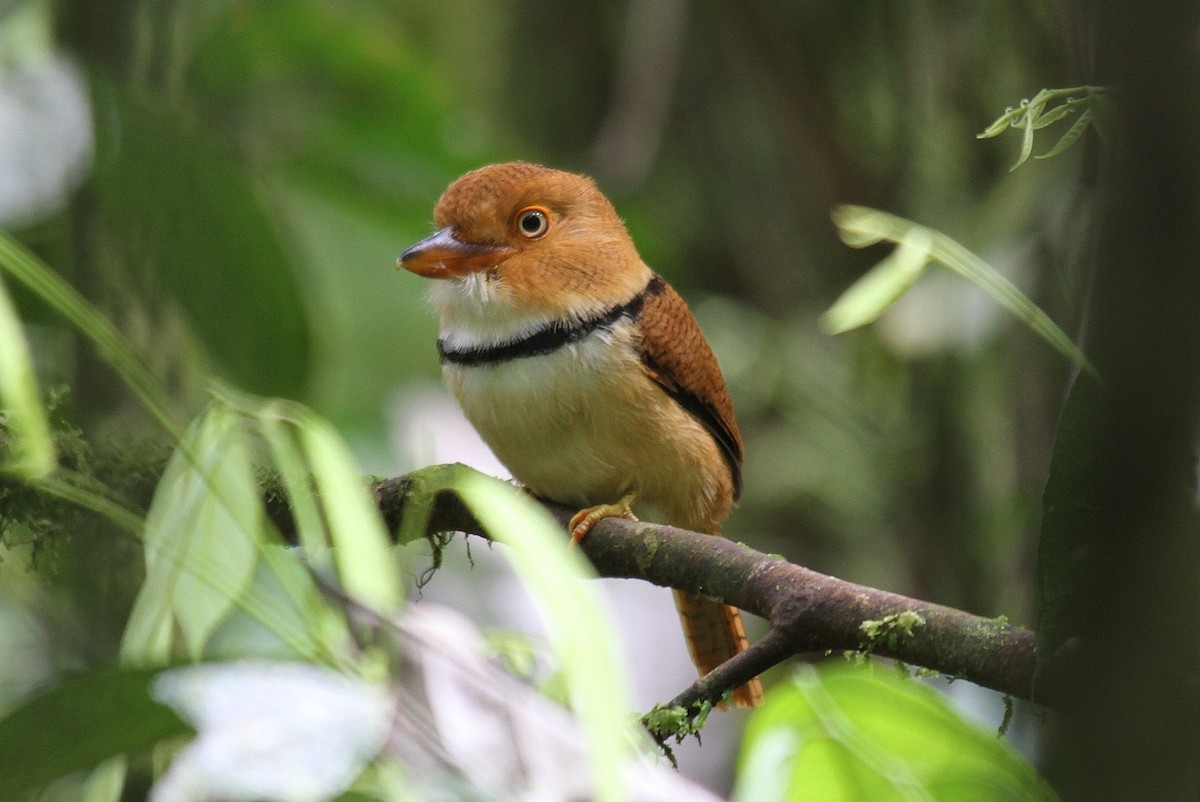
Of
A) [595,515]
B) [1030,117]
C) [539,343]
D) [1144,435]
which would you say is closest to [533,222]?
[539,343]

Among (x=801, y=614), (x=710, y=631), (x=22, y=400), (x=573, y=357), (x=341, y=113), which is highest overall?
(x=341, y=113)

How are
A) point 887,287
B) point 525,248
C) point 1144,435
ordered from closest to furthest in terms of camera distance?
point 1144,435, point 887,287, point 525,248

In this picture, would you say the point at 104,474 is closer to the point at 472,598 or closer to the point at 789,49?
the point at 472,598

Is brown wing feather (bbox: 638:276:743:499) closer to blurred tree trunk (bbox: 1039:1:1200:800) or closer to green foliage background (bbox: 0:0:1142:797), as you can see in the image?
green foliage background (bbox: 0:0:1142:797)

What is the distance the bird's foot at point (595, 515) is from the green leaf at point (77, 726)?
0.99 metres

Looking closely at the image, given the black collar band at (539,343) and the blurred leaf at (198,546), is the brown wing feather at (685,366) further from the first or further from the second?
the blurred leaf at (198,546)

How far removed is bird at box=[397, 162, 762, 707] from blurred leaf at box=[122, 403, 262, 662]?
1190 millimetres

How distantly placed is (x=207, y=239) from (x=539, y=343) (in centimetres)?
75

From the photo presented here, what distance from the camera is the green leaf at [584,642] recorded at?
849 mm

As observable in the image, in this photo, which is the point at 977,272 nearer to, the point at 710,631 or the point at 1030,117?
the point at 1030,117

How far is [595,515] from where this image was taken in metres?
2.29

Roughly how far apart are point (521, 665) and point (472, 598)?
8.28 ft

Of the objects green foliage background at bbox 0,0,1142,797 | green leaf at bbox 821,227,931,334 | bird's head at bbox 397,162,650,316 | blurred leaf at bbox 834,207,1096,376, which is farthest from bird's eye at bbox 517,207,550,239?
green leaf at bbox 821,227,931,334

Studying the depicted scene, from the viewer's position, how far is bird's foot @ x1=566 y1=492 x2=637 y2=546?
2.03m
